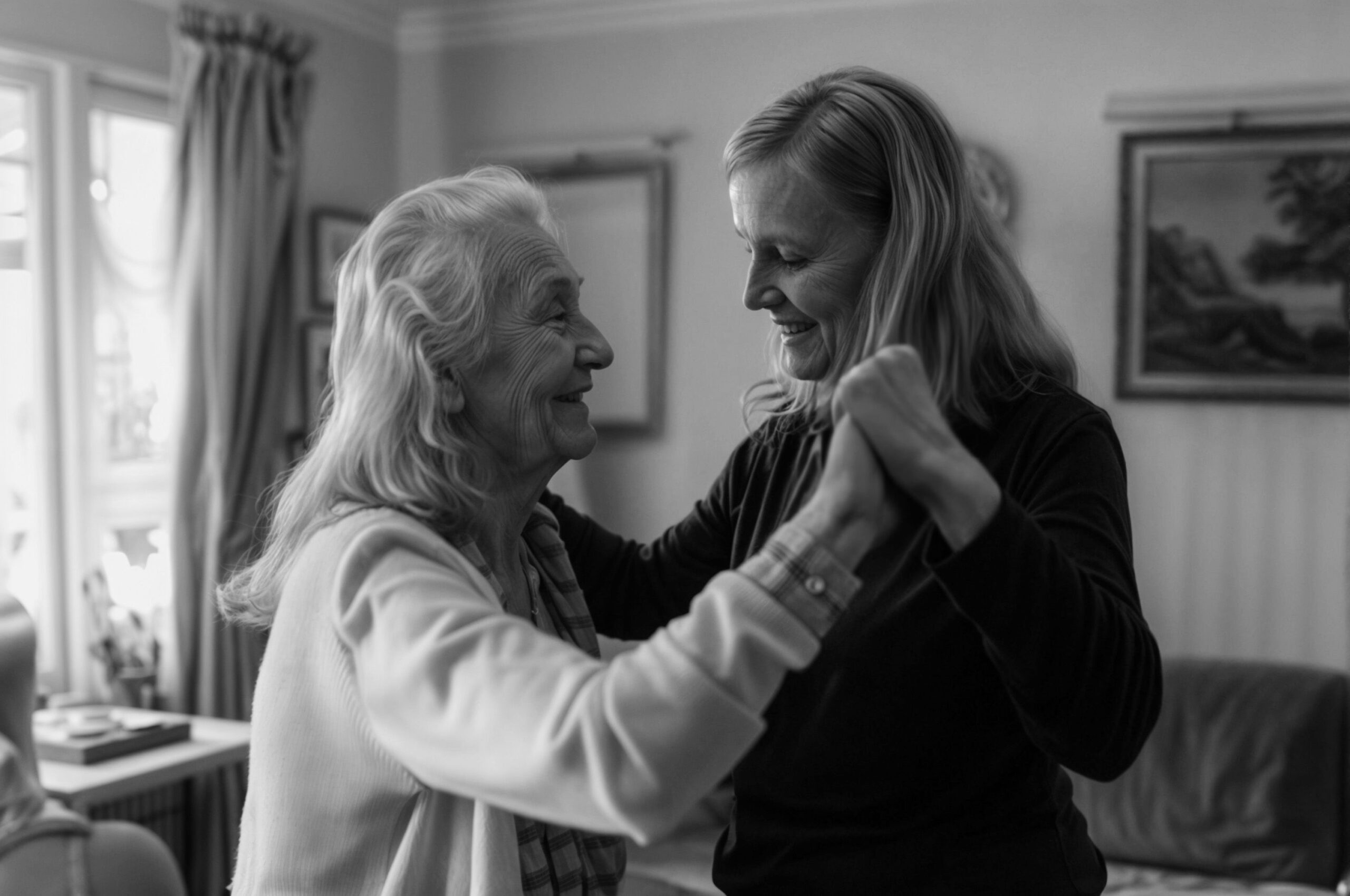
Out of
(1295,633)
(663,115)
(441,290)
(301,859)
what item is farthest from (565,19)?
(301,859)

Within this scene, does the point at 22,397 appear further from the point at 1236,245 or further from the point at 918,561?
the point at 1236,245

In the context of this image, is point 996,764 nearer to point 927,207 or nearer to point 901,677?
point 901,677

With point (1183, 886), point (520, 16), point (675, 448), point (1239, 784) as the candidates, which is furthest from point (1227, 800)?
point (520, 16)

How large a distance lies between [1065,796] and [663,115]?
3.83 meters

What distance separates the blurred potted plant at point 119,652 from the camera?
381 cm

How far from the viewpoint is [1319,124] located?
153 inches

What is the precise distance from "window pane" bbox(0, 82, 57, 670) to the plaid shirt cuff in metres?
3.38

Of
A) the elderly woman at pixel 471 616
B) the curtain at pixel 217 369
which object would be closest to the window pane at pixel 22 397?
the curtain at pixel 217 369

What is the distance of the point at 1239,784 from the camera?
11.8 ft

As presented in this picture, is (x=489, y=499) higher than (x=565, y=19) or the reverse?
the reverse

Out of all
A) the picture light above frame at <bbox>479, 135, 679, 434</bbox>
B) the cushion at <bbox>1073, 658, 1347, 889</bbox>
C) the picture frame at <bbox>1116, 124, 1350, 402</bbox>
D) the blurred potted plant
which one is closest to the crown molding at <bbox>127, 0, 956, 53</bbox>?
the picture light above frame at <bbox>479, 135, 679, 434</bbox>

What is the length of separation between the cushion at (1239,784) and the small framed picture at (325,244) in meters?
2.93

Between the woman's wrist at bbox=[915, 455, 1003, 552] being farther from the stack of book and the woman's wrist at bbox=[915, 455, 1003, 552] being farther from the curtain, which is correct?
the curtain

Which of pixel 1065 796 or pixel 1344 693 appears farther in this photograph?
pixel 1344 693
